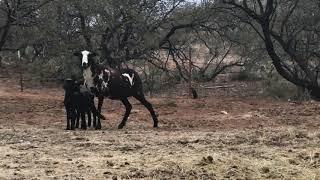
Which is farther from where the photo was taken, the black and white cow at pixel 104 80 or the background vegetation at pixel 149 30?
the background vegetation at pixel 149 30

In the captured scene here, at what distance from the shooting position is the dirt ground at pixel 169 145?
7.98 m

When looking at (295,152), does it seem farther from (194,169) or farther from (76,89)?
(76,89)

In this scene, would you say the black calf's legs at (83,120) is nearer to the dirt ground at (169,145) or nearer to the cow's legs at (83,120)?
the cow's legs at (83,120)

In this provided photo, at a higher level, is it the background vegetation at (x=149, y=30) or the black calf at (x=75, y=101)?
the background vegetation at (x=149, y=30)

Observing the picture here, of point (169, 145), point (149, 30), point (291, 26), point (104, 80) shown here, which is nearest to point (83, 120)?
point (104, 80)

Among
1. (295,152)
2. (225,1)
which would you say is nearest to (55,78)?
(225,1)

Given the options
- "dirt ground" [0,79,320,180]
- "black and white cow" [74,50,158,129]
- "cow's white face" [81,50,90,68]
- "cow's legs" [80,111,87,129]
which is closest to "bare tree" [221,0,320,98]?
"dirt ground" [0,79,320,180]

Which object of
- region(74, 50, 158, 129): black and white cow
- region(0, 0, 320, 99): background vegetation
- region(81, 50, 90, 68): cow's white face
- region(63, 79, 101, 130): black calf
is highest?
region(0, 0, 320, 99): background vegetation

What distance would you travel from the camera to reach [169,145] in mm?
10500

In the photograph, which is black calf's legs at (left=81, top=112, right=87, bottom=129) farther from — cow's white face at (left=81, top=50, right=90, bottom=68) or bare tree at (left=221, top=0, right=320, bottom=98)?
bare tree at (left=221, top=0, right=320, bottom=98)

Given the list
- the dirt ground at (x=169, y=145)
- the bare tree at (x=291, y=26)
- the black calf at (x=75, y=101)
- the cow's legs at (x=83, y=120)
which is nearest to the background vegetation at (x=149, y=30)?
the bare tree at (x=291, y=26)

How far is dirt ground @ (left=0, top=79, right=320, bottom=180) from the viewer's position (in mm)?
7980

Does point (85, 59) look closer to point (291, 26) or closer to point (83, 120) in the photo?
point (83, 120)

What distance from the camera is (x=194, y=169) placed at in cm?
798
